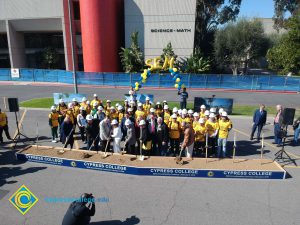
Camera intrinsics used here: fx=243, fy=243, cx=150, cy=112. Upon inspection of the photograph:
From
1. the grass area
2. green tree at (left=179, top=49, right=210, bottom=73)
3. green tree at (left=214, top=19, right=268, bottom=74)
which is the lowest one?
the grass area

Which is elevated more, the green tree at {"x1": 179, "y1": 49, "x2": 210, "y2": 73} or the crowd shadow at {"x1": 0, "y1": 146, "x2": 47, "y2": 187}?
the green tree at {"x1": 179, "y1": 49, "x2": 210, "y2": 73}

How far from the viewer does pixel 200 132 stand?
9500 millimetres

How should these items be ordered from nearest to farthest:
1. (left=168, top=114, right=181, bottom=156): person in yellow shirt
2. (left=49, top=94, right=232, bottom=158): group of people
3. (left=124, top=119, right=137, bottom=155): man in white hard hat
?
1. (left=124, top=119, right=137, bottom=155): man in white hard hat
2. (left=49, top=94, right=232, bottom=158): group of people
3. (left=168, top=114, right=181, bottom=156): person in yellow shirt

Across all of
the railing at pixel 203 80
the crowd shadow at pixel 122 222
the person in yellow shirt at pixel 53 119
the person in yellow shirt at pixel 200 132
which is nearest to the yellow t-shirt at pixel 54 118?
the person in yellow shirt at pixel 53 119

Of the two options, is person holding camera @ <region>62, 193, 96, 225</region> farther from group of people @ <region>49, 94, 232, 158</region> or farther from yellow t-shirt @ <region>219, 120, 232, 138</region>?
yellow t-shirt @ <region>219, 120, 232, 138</region>

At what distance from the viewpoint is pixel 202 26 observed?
3819cm

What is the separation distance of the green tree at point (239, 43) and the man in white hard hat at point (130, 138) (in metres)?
29.1

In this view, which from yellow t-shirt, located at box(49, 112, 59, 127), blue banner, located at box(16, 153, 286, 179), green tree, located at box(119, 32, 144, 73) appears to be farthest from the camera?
green tree, located at box(119, 32, 144, 73)

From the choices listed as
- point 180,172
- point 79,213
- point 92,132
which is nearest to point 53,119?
point 92,132

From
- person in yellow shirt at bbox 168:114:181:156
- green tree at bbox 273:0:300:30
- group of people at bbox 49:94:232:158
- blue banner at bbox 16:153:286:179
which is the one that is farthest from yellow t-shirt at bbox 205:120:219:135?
green tree at bbox 273:0:300:30

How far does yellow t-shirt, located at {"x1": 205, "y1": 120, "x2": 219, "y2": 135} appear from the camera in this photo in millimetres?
9594

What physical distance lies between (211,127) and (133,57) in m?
23.5

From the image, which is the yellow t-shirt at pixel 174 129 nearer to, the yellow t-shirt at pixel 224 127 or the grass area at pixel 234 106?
the yellow t-shirt at pixel 224 127

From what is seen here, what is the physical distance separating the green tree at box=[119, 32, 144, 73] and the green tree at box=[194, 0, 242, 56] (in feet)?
32.5
